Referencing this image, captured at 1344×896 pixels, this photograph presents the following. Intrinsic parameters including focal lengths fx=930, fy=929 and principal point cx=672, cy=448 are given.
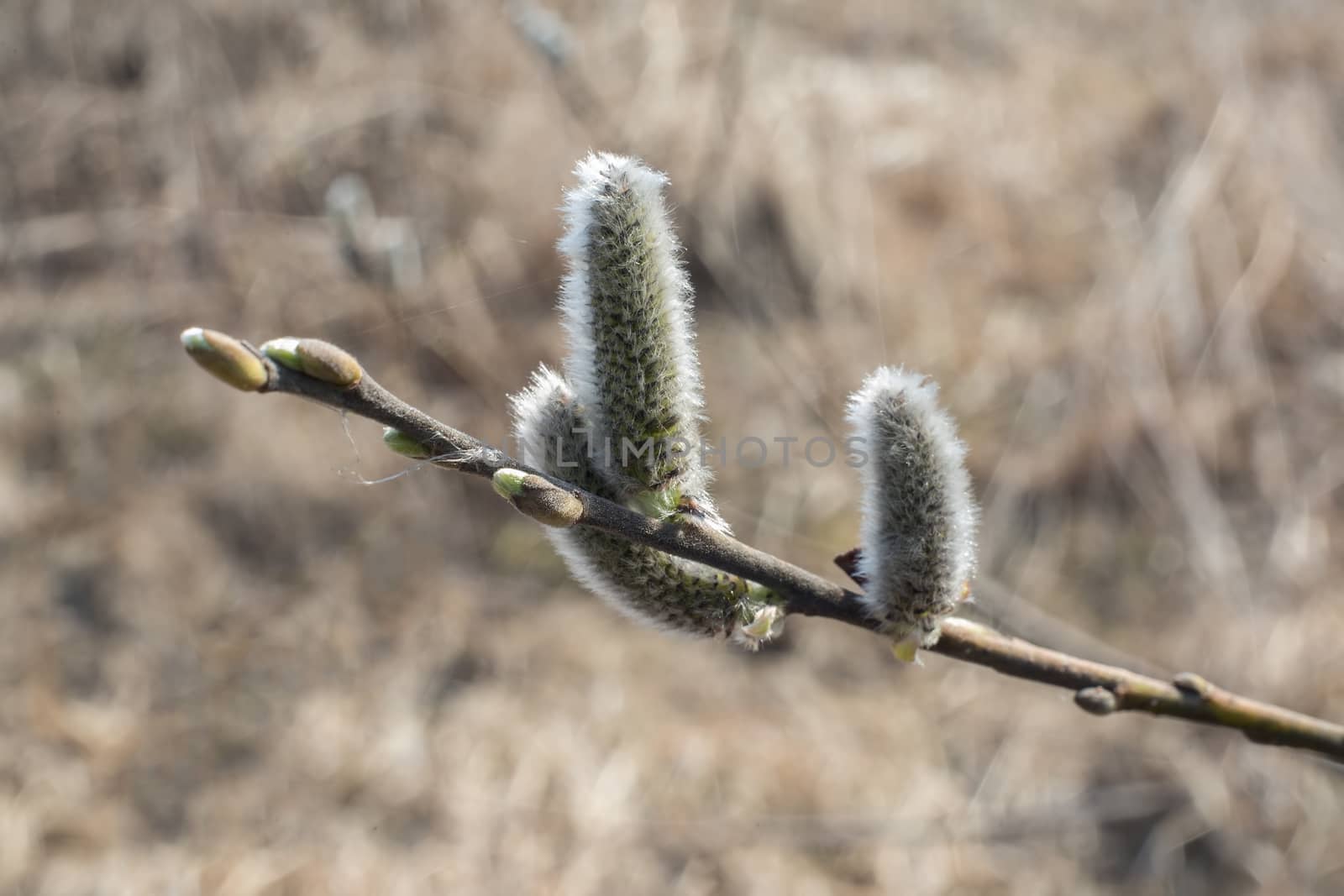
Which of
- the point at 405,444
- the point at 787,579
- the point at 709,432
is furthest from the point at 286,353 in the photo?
the point at 709,432

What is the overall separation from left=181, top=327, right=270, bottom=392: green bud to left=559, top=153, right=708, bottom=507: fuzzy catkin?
267 mm

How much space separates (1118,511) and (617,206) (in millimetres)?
2882

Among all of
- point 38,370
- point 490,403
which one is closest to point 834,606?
point 490,403

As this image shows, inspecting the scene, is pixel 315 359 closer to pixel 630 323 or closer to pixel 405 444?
pixel 405 444

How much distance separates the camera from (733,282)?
3191mm

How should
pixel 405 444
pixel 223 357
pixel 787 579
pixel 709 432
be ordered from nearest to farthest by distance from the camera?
pixel 223 357 < pixel 405 444 < pixel 787 579 < pixel 709 432

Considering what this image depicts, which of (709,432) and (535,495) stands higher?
(709,432)

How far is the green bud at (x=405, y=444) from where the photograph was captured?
71 centimetres

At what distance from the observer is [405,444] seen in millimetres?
711

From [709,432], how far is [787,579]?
237 cm

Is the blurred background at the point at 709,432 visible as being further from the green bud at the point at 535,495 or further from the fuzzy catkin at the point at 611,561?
the green bud at the point at 535,495

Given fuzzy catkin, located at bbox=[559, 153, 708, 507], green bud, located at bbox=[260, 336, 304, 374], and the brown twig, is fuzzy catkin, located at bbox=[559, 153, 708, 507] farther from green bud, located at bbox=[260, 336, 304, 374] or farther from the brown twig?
green bud, located at bbox=[260, 336, 304, 374]

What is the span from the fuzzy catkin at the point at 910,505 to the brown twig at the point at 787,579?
0.04 m

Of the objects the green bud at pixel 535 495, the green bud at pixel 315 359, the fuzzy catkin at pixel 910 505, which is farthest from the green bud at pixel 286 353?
the fuzzy catkin at pixel 910 505
